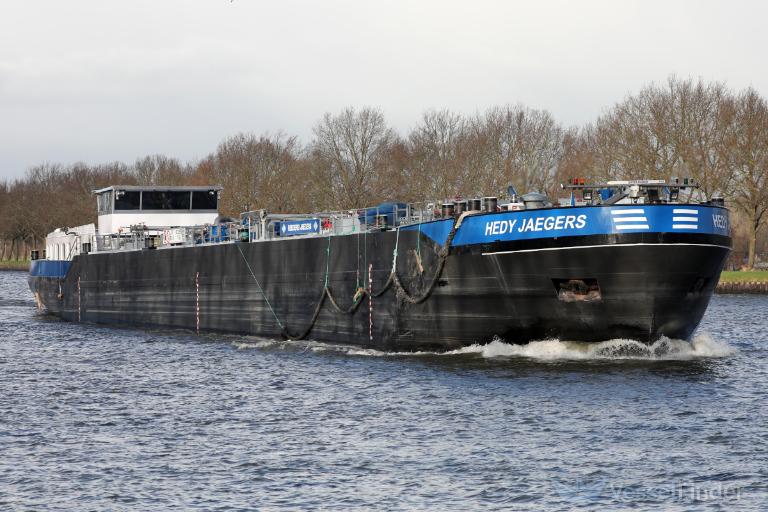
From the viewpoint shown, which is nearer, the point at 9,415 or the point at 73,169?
the point at 9,415

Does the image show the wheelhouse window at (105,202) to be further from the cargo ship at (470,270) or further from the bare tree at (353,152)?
the bare tree at (353,152)

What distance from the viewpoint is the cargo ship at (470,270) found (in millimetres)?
27547

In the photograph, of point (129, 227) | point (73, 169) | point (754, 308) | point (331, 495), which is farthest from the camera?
point (73, 169)

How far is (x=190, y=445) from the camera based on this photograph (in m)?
21.1

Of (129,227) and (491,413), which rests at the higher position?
(129,227)

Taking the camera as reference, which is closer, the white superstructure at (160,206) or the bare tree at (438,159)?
the white superstructure at (160,206)

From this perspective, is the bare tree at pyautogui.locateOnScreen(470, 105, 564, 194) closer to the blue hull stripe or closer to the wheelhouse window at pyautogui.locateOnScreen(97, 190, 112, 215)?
the wheelhouse window at pyautogui.locateOnScreen(97, 190, 112, 215)

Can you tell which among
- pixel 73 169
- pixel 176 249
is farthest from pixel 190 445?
pixel 73 169

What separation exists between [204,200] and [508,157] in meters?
35.3

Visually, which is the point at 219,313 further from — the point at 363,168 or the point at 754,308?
the point at 363,168

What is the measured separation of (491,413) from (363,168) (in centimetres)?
6774

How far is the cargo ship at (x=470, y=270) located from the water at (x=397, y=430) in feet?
3.07

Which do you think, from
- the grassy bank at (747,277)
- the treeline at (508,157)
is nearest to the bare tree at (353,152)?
the treeline at (508,157)

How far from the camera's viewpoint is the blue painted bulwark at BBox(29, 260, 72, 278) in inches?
2232
